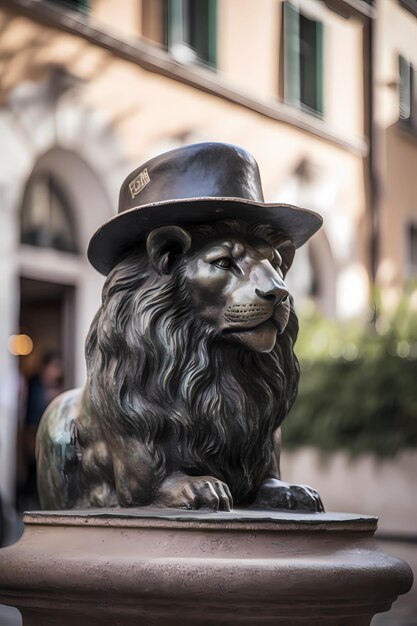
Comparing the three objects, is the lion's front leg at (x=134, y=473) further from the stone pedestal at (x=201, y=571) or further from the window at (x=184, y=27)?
the window at (x=184, y=27)

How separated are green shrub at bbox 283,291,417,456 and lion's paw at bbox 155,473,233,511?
3902 millimetres

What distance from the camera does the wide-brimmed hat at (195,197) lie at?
7.17 feet

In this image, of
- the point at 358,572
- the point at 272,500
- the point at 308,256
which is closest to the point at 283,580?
the point at 358,572

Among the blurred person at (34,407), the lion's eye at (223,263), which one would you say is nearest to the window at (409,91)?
A: the lion's eye at (223,263)

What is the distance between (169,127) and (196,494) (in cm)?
870

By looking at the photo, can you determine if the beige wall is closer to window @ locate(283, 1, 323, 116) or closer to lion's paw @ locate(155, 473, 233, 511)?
window @ locate(283, 1, 323, 116)

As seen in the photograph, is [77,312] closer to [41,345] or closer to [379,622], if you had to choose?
[41,345]

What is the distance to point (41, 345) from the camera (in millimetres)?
10273

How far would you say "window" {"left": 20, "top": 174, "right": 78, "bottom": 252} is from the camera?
9.53 meters

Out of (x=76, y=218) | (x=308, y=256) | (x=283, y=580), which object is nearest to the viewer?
(x=283, y=580)

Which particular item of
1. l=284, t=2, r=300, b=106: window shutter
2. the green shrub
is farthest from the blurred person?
l=284, t=2, r=300, b=106: window shutter

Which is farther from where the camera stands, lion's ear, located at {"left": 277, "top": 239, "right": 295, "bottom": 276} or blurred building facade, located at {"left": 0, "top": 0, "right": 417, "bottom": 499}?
blurred building facade, located at {"left": 0, "top": 0, "right": 417, "bottom": 499}

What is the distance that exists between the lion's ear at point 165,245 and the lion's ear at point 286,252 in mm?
233

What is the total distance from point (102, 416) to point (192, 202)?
0.49 metres
